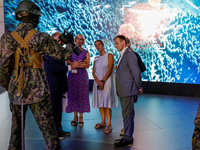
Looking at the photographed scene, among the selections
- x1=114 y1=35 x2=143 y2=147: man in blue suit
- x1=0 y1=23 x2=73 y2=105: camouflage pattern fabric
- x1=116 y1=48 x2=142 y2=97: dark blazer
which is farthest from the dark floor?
x1=0 y1=23 x2=73 y2=105: camouflage pattern fabric

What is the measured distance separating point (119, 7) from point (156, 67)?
2.40 meters

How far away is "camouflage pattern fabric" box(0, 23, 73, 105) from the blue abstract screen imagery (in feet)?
17.2

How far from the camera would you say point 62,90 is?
2900mm

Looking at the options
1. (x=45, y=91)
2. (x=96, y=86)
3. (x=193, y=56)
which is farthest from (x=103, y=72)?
(x=193, y=56)

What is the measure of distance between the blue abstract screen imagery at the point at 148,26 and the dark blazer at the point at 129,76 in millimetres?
4298

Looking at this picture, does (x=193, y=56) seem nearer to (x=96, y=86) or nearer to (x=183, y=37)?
(x=183, y=37)

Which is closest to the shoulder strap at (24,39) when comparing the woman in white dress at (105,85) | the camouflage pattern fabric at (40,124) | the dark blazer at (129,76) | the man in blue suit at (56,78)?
the camouflage pattern fabric at (40,124)

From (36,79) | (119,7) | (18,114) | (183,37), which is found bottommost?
(18,114)

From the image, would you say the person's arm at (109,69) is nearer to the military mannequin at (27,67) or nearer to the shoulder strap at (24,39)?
the military mannequin at (27,67)

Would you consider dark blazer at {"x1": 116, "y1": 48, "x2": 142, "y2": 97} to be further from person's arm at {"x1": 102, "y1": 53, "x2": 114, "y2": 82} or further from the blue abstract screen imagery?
the blue abstract screen imagery

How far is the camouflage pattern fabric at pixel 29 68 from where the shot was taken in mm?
1804

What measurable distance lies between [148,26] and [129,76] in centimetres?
458

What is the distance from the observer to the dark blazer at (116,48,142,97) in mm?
2578

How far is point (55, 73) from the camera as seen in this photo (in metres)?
2.84
